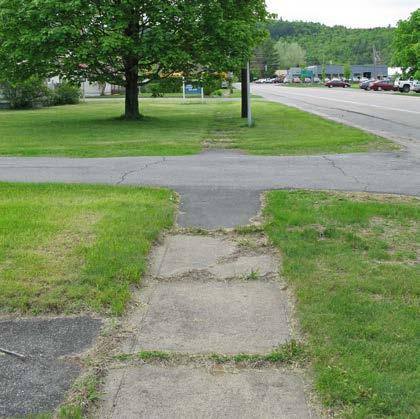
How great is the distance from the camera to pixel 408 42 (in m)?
78.0

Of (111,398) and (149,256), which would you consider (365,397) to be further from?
(149,256)

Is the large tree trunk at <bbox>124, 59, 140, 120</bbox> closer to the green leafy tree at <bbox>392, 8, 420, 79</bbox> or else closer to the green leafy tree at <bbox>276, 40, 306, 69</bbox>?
the green leafy tree at <bbox>392, 8, 420, 79</bbox>

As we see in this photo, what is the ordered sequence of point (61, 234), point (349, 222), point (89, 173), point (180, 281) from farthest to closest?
point (89, 173)
point (349, 222)
point (61, 234)
point (180, 281)

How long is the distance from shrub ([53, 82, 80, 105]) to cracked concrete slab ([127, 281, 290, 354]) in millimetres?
43083

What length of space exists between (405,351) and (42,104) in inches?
1718

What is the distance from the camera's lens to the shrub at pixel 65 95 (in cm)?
4619

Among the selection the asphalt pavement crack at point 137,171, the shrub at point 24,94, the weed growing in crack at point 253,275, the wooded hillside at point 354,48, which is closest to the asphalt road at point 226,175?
the asphalt pavement crack at point 137,171

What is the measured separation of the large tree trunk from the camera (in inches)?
1049

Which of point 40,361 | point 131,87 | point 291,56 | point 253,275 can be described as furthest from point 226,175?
point 291,56

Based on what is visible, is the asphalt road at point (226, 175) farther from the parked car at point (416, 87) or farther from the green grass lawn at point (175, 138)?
the parked car at point (416, 87)

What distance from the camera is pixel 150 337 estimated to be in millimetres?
4121

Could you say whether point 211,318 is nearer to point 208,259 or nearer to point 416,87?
point 208,259

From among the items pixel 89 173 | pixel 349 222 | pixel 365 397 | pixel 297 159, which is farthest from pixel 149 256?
pixel 297 159

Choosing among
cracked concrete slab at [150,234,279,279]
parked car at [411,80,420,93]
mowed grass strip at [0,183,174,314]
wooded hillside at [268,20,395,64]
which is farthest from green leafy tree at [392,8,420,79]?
wooded hillside at [268,20,395,64]
